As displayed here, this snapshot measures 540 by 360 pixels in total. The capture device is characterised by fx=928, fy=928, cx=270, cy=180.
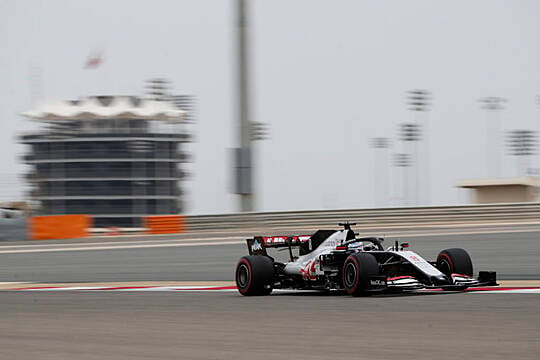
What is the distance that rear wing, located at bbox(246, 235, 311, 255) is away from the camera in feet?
37.4

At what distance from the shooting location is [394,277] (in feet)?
32.5

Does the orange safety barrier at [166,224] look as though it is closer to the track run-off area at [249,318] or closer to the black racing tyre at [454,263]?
the track run-off area at [249,318]

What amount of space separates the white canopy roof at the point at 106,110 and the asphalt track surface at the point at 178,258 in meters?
85.0

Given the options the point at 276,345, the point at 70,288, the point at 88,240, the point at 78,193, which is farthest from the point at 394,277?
the point at 78,193

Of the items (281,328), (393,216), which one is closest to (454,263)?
(281,328)

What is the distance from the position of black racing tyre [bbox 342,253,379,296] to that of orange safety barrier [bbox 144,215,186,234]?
14765 mm

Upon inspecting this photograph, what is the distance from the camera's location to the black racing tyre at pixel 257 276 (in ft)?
36.6

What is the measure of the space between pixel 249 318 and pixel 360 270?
1812mm

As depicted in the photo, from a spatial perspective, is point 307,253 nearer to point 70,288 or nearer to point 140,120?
point 70,288

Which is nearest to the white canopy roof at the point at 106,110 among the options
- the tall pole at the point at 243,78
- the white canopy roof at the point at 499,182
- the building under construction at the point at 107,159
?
the building under construction at the point at 107,159

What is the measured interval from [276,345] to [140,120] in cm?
10316

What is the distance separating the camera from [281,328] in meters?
7.31

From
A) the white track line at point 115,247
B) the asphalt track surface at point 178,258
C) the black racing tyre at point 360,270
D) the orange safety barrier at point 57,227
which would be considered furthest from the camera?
→ the orange safety barrier at point 57,227

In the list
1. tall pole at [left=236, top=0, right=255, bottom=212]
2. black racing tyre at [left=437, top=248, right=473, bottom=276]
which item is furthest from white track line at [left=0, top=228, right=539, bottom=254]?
black racing tyre at [left=437, top=248, right=473, bottom=276]
